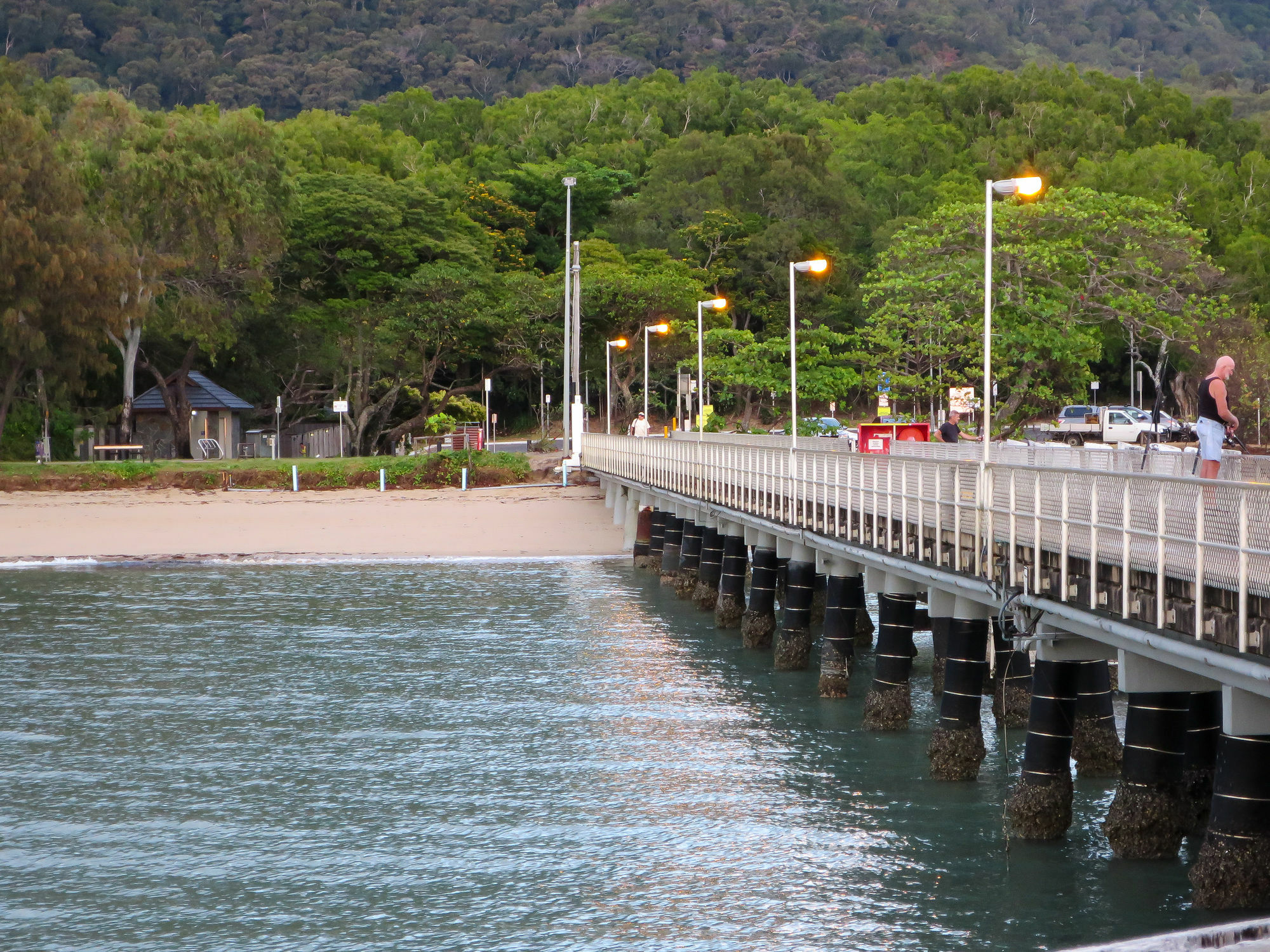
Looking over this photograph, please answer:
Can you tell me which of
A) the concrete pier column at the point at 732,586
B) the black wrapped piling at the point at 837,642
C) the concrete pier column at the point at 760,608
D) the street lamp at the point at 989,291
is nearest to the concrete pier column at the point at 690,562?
the concrete pier column at the point at 732,586

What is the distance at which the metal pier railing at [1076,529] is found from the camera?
37.2ft

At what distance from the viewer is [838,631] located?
23594mm

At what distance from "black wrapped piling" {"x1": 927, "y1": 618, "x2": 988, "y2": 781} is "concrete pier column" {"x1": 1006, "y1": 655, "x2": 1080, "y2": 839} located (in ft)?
7.02

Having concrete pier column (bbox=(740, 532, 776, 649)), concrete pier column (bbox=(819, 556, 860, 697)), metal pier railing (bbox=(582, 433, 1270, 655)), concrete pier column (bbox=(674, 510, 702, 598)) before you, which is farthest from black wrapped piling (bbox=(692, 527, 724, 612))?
concrete pier column (bbox=(819, 556, 860, 697))

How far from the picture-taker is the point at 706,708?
23.8 metres

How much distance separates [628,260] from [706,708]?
65414 mm

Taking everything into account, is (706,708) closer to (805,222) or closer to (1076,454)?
(1076,454)

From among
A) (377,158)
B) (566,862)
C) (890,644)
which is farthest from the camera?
(377,158)

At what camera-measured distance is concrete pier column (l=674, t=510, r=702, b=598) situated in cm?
3822

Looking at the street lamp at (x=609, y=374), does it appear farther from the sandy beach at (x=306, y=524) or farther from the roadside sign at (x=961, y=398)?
the roadside sign at (x=961, y=398)

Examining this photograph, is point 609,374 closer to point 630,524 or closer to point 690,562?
point 630,524

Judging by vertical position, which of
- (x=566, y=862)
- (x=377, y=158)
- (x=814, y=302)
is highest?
(x=377, y=158)

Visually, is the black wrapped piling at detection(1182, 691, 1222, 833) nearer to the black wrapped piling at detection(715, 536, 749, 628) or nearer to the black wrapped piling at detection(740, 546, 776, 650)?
the black wrapped piling at detection(740, 546, 776, 650)

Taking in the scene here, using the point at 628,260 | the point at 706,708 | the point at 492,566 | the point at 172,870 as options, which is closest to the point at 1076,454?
the point at 706,708
